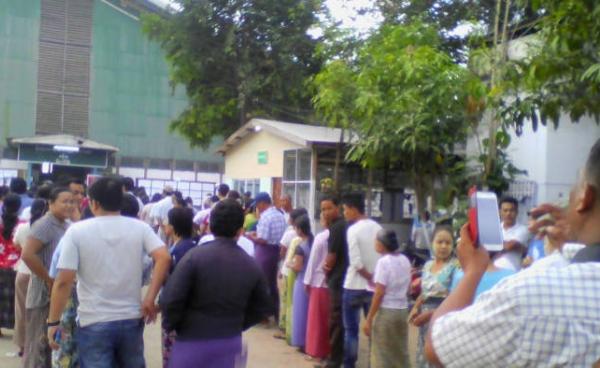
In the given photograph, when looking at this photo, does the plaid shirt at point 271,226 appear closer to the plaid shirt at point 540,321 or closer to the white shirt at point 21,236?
the white shirt at point 21,236

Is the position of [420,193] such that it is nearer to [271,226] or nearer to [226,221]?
[271,226]

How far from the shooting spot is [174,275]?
524 centimetres

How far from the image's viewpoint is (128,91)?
36.1m

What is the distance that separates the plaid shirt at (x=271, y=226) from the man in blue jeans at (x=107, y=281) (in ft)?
20.7

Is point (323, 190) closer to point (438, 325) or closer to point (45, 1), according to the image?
point (438, 325)

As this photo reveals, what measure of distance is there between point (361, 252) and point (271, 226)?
3.64 meters

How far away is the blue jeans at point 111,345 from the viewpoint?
18.1 feet

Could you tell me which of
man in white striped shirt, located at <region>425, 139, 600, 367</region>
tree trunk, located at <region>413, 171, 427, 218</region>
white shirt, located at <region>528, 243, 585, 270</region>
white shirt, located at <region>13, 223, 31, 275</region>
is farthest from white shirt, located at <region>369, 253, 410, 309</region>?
tree trunk, located at <region>413, 171, 427, 218</region>

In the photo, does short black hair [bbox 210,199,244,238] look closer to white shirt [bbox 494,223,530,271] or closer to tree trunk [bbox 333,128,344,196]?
white shirt [bbox 494,223,530,271]

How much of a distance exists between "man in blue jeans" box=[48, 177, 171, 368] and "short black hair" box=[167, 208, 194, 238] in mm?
1340

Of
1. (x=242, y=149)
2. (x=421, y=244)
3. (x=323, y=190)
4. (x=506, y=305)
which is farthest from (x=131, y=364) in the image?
(x=242, y=149)

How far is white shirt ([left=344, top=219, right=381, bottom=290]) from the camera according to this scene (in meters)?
8.53

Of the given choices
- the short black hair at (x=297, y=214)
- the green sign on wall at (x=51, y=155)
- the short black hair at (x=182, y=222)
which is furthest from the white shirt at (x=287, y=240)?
the green sign on wall at (x=51, y=155)

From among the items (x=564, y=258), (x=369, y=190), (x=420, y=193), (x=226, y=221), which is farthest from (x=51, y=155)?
(x=564, y=258)
